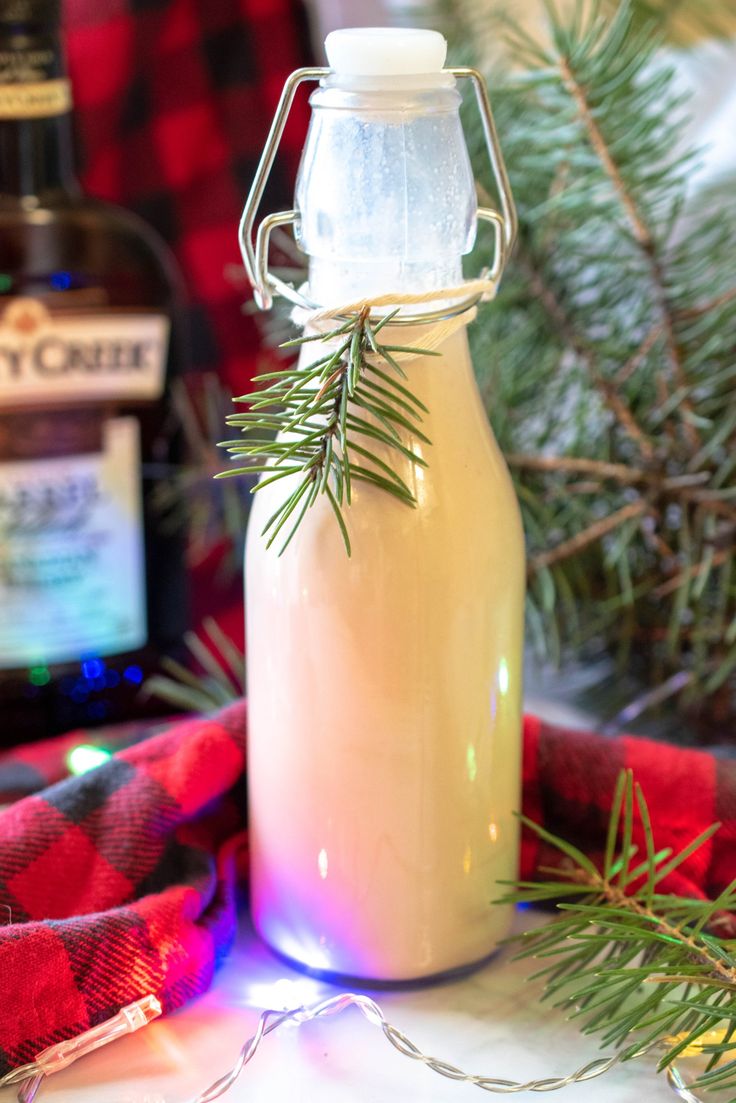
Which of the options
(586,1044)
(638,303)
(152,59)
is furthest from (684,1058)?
(152,59)

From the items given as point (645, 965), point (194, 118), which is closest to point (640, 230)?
point (645, 965)

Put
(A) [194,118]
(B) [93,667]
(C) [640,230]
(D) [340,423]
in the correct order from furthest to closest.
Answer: (A) [194,118] < (B) [93,667] < (C) [640,230] < (D) [340,423]

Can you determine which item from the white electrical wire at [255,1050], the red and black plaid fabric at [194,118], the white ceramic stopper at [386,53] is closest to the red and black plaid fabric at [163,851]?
the white electrical wire at [255,1050]

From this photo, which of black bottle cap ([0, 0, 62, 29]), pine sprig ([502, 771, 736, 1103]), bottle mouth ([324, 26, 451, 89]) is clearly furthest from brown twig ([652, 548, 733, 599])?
black bottle cap ([0, 0, 62, 29])

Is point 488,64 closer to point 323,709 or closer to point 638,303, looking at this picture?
point 638,303

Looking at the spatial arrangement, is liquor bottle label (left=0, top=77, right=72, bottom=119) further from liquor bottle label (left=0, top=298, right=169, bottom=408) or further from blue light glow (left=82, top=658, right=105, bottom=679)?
blue light glow (left=82, top=658, right=105, bottom=679)

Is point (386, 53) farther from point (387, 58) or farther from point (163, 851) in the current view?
point (163, 851)

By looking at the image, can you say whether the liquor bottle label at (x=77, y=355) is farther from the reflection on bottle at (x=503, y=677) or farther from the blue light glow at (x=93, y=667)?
the reflection on bottle at (x=503, y=677)
